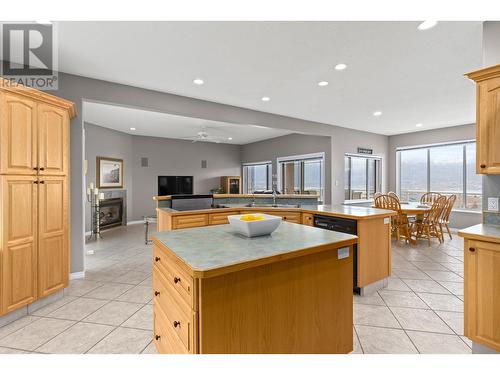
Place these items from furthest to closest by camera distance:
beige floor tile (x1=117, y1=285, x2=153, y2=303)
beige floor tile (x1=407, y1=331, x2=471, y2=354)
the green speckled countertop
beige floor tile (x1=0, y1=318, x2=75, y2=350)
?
beige floor tile (x1=117, y1=285, x2=153, y2=303), beige floor tile (x1=0, y1=318, x2=75, y2=350), beige floor tile (x1=407, y1=331, x2=471, y2=354), the green speckled countertop

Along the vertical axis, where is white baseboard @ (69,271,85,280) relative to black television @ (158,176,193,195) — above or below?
below

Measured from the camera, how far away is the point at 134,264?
3.86m

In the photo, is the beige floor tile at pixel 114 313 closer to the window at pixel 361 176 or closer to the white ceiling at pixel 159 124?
the white ceiling at pixel 159 124

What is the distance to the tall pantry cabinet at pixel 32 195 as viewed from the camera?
214cm

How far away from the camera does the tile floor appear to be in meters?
1.90

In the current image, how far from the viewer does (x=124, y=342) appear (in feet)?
6.37

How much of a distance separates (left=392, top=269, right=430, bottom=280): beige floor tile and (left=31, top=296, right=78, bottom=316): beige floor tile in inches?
160

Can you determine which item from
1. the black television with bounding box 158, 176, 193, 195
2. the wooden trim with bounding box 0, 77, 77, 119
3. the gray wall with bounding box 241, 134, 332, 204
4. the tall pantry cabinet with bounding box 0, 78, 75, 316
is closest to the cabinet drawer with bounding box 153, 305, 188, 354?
the tall pantry cabinet with bounding box 0, 78, 75, 316

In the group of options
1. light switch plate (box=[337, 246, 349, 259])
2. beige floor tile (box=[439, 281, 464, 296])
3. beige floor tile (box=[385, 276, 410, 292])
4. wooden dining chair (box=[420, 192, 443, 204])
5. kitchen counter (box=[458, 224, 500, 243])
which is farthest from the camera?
wooden dining chair (box=[420, 192, 443, 204])

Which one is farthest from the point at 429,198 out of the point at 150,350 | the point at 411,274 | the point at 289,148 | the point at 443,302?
the point at 150,350

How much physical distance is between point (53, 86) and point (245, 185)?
7.53 meters

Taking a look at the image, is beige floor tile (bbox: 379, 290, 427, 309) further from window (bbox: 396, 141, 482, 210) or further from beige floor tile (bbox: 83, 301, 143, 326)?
window (bbox: 396, 141, 482, 210)

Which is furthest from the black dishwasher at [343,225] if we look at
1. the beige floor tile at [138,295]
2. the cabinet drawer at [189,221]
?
the beige floor tile at [138,295]
